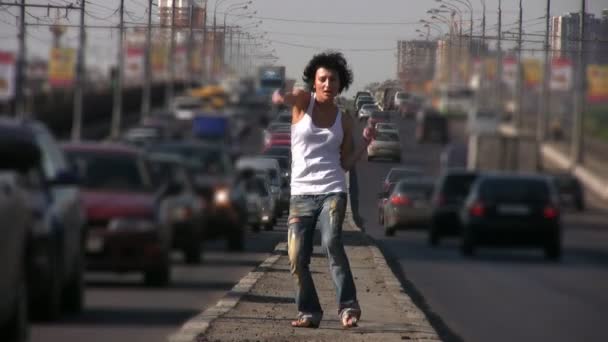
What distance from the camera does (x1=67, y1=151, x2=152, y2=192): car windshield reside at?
54.4 inches

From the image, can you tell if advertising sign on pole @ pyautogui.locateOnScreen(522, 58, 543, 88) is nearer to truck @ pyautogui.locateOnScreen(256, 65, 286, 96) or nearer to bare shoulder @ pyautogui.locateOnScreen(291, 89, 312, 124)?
truck @ pyautogui.locateOnScreen(256, 65, 286, 96)

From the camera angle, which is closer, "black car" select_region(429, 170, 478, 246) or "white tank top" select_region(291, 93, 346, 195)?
"black car" select_region(429, 170, 478, 246)

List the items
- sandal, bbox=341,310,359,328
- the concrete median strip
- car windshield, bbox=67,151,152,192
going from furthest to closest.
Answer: the concrete median strip < sandal, bbox=341,310,359,328 < car windshield, bbox=67,151,152,192

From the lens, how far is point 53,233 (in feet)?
3.90

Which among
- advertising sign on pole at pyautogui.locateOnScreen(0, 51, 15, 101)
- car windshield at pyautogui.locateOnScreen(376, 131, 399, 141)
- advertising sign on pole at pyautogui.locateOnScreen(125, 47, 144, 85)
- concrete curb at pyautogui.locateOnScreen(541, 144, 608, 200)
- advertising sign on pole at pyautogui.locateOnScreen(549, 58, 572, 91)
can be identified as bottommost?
concrete curb at pyautogui.locateOnScreen(541, 144, 608, 200)

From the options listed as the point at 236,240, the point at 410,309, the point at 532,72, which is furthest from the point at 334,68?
the point at 410,309

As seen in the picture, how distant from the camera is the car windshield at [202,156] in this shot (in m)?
1.54

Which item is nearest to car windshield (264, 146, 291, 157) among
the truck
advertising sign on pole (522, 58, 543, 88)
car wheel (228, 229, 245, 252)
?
the truck

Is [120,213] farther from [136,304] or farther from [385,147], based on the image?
[385,147]

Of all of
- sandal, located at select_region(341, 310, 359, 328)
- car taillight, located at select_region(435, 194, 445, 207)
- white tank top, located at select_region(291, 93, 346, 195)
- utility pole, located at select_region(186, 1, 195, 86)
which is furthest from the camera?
sandal, located at select_region(341, 310, 359, 328)

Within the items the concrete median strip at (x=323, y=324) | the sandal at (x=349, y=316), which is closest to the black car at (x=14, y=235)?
the sandal at (x=349, y=316)

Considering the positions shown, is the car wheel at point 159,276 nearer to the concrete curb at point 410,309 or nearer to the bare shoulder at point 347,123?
the bare shoulder at point 347,123

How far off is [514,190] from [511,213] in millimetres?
131

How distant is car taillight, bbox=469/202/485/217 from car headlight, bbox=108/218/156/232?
99cm
